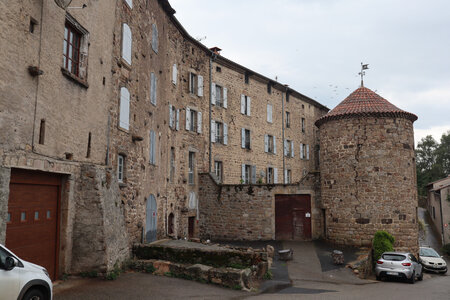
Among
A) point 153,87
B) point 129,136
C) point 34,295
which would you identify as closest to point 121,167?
point 129,136

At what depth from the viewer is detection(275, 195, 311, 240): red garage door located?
17234 mm

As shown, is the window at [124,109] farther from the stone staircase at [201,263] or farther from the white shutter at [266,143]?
the white shutter at [266,143]

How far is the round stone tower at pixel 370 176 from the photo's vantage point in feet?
51.1

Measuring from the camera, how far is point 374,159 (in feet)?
52.2

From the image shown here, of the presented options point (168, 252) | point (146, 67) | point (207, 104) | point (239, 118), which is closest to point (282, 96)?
point (239, 118)

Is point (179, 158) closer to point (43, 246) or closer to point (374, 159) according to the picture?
point (374, 159)

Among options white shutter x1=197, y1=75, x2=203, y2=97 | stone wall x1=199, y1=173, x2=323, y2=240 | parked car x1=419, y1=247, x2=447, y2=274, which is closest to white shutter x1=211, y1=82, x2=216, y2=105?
white shutter x1=197, y1=75, x2=203, y2=97

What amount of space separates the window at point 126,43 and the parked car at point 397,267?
10721 millimetres

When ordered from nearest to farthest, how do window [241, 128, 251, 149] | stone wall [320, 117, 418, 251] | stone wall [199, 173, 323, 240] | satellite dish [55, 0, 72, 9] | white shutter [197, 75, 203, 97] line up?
satellite dish [55, 0, 72, 9]
stone wall [320, 117, 418, 251]
stone wall [199, 173, 323, 240]
white shutter [197, 75, 203, 97]
window [241, 128, 251, 149]

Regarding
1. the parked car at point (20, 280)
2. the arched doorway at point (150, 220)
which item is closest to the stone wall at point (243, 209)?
the arched doorway at point (150, 220)

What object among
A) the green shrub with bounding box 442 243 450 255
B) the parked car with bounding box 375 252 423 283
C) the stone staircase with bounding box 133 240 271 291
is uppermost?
the stone staircase with bounding box 133 240 271 291

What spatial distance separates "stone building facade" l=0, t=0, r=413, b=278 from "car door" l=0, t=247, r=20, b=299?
1.57m

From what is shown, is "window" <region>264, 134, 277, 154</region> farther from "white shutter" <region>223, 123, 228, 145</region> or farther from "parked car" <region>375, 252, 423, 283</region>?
"parked car" <region>375, 252, 423, 283</region>

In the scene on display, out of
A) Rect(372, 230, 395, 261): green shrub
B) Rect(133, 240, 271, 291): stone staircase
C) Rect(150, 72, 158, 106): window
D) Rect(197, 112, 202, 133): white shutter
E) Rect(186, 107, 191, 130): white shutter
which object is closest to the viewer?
Rect(133, 240, 271, 291): stone staircase
